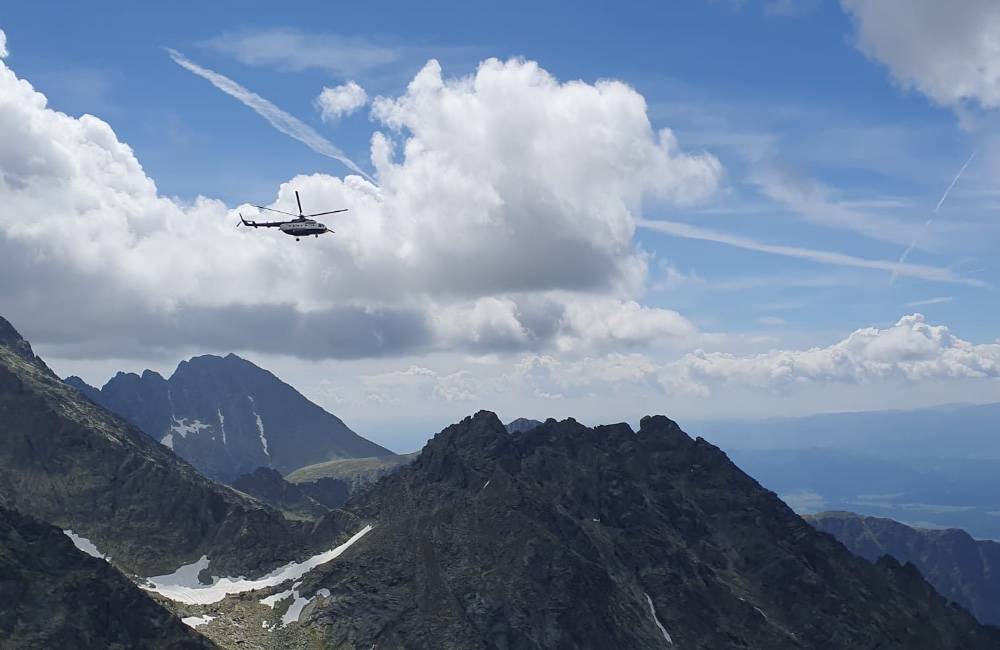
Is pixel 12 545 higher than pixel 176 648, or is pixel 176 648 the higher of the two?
pixel 12 545

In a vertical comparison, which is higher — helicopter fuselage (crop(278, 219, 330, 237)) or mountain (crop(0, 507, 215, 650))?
helicopter fuselage (crop(278, 219, 330, 237))

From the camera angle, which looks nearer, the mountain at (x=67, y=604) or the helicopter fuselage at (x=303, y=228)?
the mountain at (x=67, y=604)

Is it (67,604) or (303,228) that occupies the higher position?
(303,228)

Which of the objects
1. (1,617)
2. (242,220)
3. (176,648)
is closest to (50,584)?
(1,617)

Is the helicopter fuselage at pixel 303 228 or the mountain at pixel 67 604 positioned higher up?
the helicopter fuselage at pixel 303 228

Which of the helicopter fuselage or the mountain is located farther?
the helicopter fuselage

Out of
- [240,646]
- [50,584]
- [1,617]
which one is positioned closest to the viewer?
[1,617]

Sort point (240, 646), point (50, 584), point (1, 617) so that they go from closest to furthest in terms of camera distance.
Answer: point (1, 617) → point (50, 584) → point (240, 646)

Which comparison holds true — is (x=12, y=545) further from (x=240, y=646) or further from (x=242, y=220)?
(x=242, y=220)
